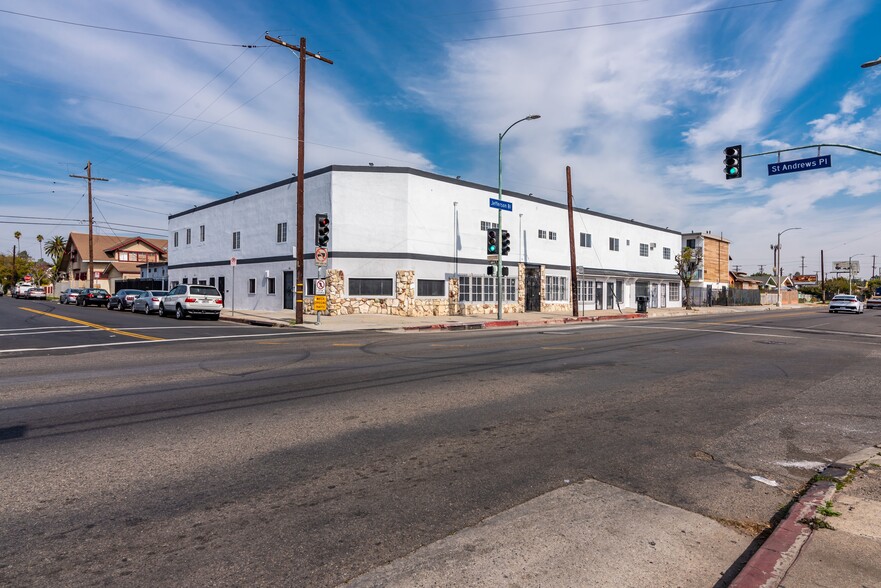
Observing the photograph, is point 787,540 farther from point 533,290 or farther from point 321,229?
point 533,290

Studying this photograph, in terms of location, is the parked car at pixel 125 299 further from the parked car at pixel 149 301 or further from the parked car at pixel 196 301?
the parked car at pixel 196 301

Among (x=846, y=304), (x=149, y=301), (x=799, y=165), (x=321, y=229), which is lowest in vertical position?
(x=846, y=304)

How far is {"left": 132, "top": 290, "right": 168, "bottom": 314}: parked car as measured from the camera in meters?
27.2

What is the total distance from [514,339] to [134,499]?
1322 cm

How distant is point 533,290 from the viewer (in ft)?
112

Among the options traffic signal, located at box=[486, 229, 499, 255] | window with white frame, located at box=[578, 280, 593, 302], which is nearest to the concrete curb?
traffic signal, located at box=[486, 229, 499, 255]

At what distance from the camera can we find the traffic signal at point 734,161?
18.3m

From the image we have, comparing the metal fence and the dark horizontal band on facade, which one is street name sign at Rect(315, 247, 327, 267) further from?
the metal fence

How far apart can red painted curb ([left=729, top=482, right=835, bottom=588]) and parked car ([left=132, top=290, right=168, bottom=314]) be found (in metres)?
28.8

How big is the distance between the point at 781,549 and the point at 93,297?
4521 centimetres

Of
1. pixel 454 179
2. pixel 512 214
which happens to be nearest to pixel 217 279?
pixel 454 179

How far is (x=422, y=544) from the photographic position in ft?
10.5

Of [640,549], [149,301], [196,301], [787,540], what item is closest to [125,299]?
[149,301]

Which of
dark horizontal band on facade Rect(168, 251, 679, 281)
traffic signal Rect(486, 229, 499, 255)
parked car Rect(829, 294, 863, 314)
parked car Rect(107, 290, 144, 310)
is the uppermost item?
traffic signal Rect(486, 229, 499, 255)
